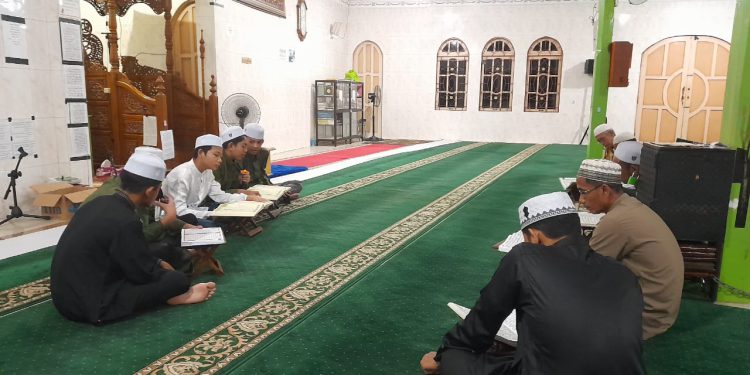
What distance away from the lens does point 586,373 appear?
136 cm

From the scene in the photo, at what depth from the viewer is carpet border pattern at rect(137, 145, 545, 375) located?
2.15 m

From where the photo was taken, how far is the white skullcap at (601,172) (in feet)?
7.59

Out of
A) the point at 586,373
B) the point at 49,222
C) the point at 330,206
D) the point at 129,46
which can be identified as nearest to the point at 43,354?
the point at 586,373

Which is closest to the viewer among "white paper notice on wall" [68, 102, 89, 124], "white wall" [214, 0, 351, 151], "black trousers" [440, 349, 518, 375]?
"black trousers" [440, 349, 518, 375]

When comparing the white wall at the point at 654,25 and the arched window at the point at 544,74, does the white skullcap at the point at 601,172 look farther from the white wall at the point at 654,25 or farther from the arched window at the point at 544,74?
the arched window at the point at 544,74

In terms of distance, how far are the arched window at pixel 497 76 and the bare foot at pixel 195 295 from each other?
34.2 ft

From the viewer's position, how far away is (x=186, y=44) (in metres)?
7.86

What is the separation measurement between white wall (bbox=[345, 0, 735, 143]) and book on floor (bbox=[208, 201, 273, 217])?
942 centimetres

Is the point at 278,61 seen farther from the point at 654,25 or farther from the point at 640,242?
the point at 640,242

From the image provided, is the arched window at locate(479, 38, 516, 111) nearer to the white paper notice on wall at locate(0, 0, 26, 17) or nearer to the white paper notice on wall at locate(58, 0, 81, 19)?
the white paper notice on wall at locate(58, 0, 81, 19)

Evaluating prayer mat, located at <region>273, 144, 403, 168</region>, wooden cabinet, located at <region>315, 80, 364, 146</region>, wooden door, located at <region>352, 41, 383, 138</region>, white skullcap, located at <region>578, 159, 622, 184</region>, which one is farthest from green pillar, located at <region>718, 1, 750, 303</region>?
wooden door, located at <region>352, 41, 383, 138</region>

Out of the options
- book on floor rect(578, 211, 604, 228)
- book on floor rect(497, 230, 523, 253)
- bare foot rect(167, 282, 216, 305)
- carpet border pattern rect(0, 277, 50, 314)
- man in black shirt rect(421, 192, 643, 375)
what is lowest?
carpet border pattern rect(0, 277, 50, 314)

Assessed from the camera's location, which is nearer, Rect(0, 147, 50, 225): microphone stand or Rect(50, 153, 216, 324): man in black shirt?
Rect(50, 153, 216, 324): man in black shirt

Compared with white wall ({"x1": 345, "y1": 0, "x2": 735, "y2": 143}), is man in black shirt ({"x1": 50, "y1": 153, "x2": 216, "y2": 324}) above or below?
below
